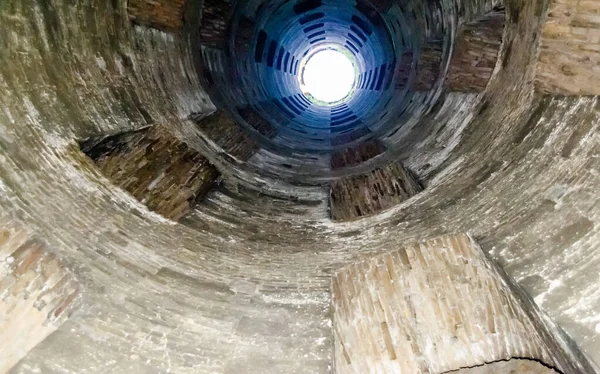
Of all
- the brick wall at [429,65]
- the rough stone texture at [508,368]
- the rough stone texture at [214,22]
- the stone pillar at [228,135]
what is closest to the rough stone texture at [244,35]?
the rough stone texture at [214,22]

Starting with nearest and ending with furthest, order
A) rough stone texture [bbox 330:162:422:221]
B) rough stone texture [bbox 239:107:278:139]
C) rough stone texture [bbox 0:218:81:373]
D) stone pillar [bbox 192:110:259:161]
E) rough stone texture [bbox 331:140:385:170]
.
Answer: rough stone texture [bbox 0:218:81:373] < rough stone texture [bbox 330:162:422:221] < stone pillar [bbox 192:110:259:161] < rough stone texture [bbox 331:140:385:170] < rough stone texture [bbox 239:107:278:139]

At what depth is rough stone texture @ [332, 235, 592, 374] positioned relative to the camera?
6.02 feet

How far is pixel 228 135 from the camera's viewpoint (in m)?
3.85

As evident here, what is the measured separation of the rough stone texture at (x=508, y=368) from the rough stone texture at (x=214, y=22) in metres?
3.61

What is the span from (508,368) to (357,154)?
2.70 metres

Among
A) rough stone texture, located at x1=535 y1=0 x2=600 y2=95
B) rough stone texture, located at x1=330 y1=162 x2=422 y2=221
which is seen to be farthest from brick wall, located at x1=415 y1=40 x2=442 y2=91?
rough stone texture, located at x1=535 y1=0 x2=600 y2=95

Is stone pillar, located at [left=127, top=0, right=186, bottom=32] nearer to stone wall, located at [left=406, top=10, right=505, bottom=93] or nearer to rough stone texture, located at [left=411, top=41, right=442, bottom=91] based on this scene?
stone wall, located at [left=406, top=10, right=505, bottom=93]

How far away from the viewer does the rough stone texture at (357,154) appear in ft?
13.9

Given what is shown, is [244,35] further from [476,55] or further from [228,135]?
[476,55]

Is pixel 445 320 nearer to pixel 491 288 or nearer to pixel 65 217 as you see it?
pixel 491 288

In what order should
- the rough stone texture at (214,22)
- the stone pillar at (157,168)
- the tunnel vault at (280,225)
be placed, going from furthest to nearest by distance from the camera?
the rough stone texture at (214,22)
the stone pillar at (157,168)
the tunnel vault at (280,225)

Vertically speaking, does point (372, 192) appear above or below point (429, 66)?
below

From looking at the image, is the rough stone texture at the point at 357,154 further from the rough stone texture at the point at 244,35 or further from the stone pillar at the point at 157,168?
the rough stone texture at the point at 244,35

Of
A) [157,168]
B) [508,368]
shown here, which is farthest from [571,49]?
[157,168]
